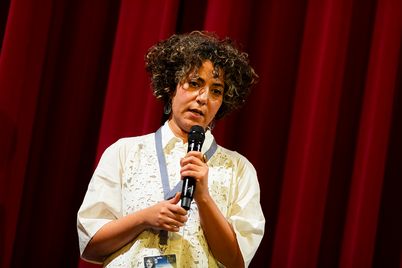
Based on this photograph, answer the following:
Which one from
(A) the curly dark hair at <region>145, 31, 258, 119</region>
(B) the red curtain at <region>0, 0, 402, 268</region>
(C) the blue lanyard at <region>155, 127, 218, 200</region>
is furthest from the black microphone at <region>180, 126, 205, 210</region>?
(B) the red curtain at <region>0, 0, 402, 268</region>

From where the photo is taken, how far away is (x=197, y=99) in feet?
4.34

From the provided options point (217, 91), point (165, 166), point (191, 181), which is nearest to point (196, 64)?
point (217, 91)

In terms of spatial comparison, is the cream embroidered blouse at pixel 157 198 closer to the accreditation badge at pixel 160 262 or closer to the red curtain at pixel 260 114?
the accreditation badge at pixel 160 262

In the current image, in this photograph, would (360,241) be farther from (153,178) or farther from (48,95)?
(48,95)

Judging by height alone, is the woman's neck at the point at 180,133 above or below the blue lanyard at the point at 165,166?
above

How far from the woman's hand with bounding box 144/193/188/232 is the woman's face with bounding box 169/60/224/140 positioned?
218 mm

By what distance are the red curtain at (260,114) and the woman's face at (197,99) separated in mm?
376

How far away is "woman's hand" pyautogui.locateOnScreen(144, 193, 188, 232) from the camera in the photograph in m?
1.14

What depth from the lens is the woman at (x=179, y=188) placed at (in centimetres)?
121

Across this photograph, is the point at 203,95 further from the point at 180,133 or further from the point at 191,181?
the point at 191,181

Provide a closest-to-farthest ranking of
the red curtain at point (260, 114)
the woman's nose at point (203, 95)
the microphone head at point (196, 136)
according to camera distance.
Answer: the microphone head at point (196, 136) < the woman's nose at point (203, 95) < the red curtain at point (260, 114)

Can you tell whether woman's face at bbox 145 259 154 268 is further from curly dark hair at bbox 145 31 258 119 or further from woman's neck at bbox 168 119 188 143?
curly dark hair at bbox 145 31 258 119

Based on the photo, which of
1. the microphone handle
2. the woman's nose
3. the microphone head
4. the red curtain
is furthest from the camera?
the red curtain

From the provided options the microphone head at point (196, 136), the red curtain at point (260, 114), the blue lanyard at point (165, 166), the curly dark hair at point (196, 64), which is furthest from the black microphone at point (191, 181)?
the red curtain at point (260, 114)
